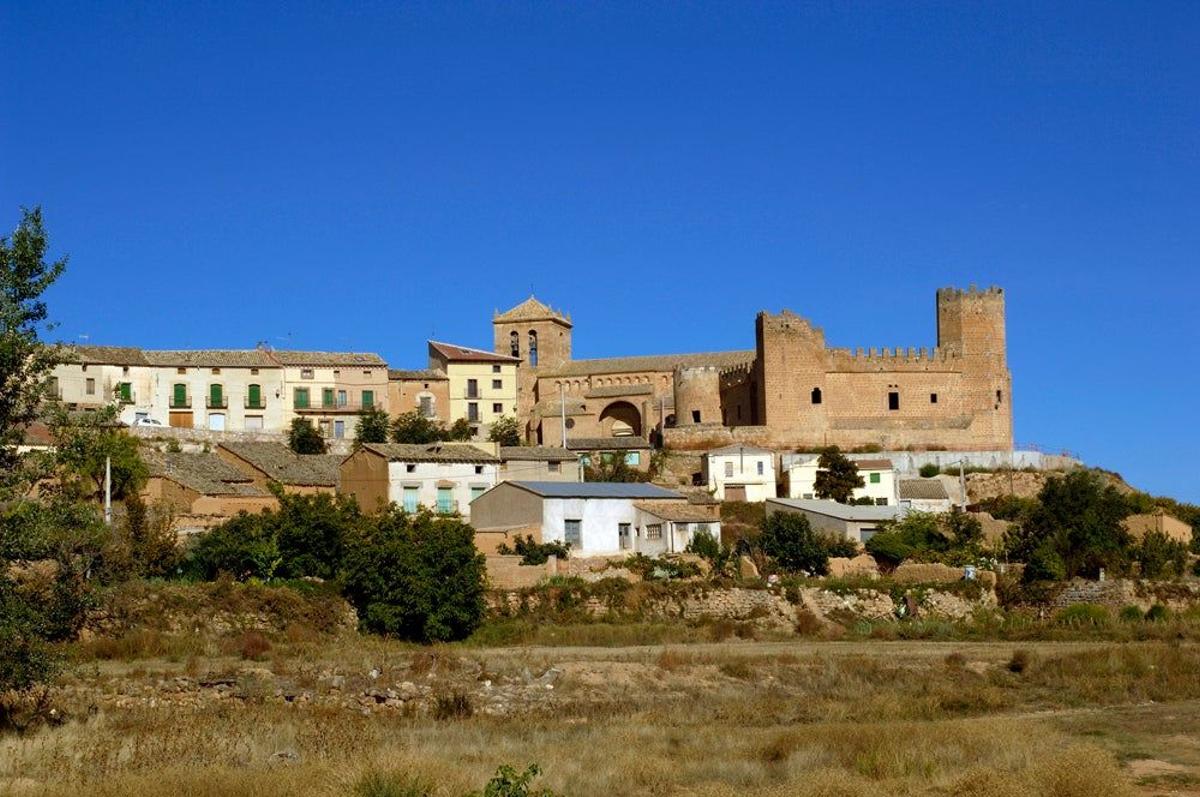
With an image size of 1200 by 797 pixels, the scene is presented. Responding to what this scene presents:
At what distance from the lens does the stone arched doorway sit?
209ft

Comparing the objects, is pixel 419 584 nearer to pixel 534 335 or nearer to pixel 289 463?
pixel 289 463

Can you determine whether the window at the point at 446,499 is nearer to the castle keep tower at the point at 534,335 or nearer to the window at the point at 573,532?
the window at the point at 573,532

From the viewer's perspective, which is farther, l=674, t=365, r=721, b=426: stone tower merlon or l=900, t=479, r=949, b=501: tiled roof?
l=674, t=365, r=721, b=426: stone tower merlon

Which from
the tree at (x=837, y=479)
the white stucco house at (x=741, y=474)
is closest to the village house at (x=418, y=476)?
the white stucco house at (x=741, y=474)

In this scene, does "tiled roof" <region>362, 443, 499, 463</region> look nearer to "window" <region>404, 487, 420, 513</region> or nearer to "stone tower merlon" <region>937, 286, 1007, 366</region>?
"window" <region>404, 487, 420, 513</region>

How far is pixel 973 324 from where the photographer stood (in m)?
56.9

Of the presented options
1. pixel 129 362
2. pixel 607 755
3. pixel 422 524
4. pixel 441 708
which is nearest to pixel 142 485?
pixel 422 524

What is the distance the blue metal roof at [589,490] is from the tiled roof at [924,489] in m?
10.3

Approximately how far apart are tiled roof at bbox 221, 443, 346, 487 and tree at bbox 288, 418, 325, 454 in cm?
164

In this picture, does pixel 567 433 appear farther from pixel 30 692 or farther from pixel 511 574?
pixel 30 692

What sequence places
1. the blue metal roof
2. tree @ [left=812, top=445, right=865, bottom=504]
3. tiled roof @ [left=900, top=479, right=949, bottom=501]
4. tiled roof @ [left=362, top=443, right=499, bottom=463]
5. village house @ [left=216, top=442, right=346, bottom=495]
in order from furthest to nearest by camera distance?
tiled roof @ [left=900, top=479, right=949, bottom=501], tree @ [left=812, top=445, right=865, bottom=504], village house @ [left=216, top=442, right=346, bottom=495], tiled roof @ [left=362, top=443, right=499, bottom=463], the blue metal roof

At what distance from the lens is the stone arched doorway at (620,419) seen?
63609mm

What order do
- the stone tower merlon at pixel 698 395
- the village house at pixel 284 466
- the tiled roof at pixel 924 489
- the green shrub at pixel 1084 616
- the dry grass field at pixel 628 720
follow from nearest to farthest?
the dry grass field at pixel 628 720, the green shrub at pixel 1084 616, the village house at pixel 284 466, the tiled roof at pixel 924 489, the stone tower merlon at pixel 698 395

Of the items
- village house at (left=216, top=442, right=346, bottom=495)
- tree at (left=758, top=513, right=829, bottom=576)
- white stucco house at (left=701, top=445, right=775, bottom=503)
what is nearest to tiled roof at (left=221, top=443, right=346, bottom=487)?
village house at (left=216, top=442, right=346, bottom=495)
